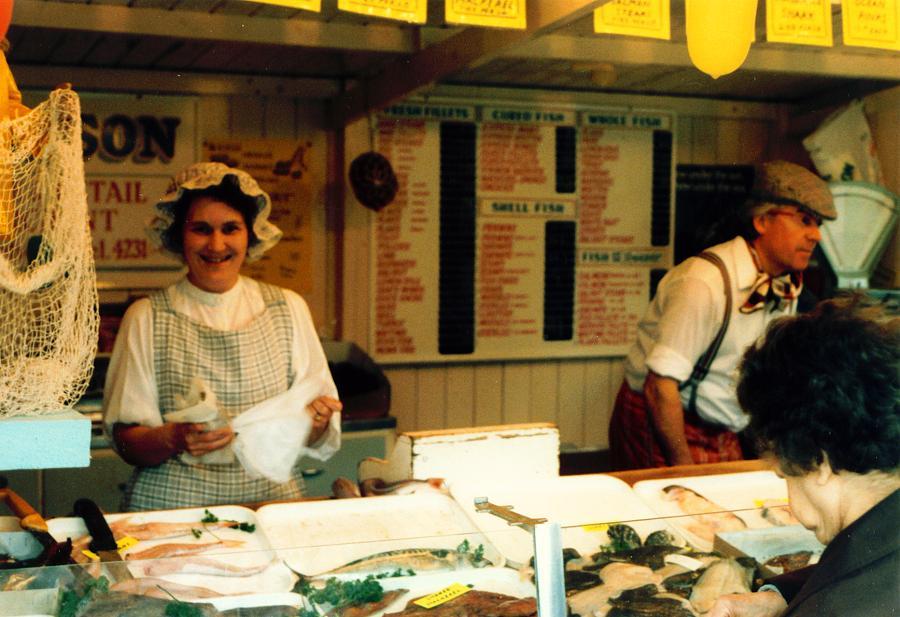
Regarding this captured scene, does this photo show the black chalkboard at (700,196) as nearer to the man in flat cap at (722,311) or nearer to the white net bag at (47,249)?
the man in flat cap at (722,311)

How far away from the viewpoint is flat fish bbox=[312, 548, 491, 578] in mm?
1844

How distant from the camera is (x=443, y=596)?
1.89 metres

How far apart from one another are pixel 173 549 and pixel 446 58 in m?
2.20

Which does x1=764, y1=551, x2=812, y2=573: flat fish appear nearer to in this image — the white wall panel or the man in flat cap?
the man in flat cap

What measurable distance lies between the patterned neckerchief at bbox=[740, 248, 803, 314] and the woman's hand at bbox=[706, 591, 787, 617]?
172 centimetres

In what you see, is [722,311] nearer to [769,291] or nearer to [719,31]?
[769,291]

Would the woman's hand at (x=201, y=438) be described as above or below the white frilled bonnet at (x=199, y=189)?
below

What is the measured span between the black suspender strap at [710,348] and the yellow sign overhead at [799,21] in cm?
78

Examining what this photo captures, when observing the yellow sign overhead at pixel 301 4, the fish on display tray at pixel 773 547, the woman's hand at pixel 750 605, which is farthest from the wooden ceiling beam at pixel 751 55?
the woman's hand at pixel 750 605

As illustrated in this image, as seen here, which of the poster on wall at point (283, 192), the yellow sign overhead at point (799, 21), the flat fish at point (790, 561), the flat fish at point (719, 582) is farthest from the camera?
the poster on wall at point (283, 192)

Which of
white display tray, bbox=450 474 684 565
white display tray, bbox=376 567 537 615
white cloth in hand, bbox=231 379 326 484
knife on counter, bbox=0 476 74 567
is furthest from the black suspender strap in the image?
knife on counter, bbox=0 476 74 567

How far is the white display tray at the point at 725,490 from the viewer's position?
2.72 meters

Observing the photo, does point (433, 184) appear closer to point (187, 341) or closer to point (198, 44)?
point (198, 44)

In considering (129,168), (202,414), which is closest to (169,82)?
(129,168)
